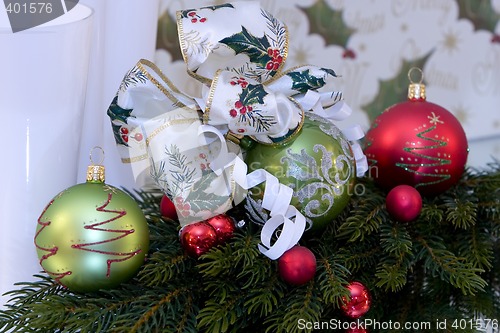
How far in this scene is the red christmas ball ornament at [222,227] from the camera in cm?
60

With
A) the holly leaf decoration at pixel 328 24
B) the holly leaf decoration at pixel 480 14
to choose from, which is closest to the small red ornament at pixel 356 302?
the holly leaf decoration at pixel 328 24

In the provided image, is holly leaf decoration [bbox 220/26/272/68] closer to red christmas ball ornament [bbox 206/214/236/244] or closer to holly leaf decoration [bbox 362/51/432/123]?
red christmas ball ornament [bbox 206/214/236/244]

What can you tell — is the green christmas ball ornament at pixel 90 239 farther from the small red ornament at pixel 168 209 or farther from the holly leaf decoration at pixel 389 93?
the holly leaf decoration at pixel 389 93

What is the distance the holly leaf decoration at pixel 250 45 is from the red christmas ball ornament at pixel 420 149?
225 millimetres

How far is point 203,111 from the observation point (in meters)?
0.60

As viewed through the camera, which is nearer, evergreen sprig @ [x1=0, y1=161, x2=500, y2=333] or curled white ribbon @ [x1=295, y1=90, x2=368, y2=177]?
evergreen sprig @ [x1=0, y1=161, x2=500, y2=333]

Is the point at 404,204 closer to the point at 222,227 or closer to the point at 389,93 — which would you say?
the point at 222,227

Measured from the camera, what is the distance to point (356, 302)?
1.88 feet

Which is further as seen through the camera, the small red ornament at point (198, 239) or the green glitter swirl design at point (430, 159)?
the green glitter swirl design at point (430, 159)

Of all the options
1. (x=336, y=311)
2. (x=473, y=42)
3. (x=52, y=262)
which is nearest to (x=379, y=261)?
(x=336, y=311)

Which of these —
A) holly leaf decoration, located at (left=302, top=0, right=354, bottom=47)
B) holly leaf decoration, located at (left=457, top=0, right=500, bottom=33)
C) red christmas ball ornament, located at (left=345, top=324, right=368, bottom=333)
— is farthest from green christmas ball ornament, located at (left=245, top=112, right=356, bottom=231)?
holly leaf decoration, located at (left=457, top=0, right=500, bottom=33)

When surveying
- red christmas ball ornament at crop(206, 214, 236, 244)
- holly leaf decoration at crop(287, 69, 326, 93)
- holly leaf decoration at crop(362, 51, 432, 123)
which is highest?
holly leaf decoration at crop(287, 69, 326, 93)

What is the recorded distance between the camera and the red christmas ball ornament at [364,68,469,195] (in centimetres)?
73

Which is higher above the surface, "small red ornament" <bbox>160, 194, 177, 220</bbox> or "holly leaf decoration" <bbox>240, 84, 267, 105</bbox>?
"holly leaf decoration" <bbox>240, 84, 267, 105</bbox>
